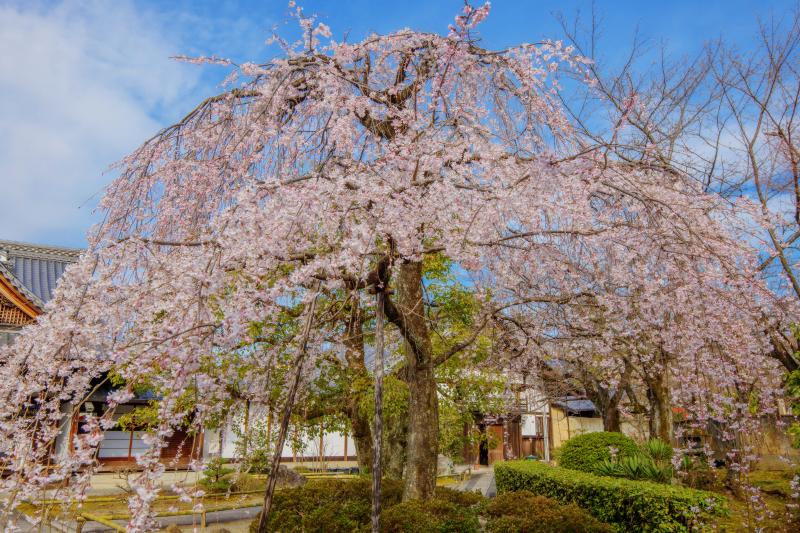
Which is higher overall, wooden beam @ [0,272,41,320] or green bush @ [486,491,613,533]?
wooden beam @ [0,272,41,320]

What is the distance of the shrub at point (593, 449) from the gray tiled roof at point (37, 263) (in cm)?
1400

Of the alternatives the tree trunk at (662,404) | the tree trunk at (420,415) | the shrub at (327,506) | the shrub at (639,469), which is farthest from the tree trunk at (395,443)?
the tree trunk at (662,404)

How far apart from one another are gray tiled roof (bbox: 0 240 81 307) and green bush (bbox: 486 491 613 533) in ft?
46.0

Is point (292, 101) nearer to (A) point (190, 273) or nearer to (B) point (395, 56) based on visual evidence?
(B) point (395, 56)

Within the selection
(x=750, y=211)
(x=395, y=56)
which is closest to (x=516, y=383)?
(x=750, y=211)

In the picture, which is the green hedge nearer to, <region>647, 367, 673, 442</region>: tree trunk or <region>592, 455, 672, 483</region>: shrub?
<region>592, 455, 672, 483</region>: shrub

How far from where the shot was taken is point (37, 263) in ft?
55.3

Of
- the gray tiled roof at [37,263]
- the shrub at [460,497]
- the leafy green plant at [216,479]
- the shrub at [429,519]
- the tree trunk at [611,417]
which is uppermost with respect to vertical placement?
the gray tiled roof at [37,263]

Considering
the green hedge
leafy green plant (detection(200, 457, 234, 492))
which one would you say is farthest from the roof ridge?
the green hedge

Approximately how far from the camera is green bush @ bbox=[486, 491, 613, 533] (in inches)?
216

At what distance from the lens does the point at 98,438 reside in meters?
3.61

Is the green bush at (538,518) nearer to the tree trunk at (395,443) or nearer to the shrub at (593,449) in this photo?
the shrub at (593,449)

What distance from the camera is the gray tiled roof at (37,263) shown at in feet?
50.6

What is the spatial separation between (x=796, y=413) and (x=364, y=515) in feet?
18.7
